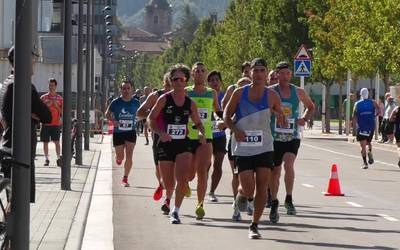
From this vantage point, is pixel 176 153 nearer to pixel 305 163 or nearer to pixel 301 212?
pixel 301 212

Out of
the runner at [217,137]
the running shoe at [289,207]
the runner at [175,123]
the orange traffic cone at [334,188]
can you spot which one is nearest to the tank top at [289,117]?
the running shoe at [289,207]

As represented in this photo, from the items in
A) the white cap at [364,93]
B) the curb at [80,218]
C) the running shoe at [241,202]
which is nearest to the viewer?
the curb at [80,218]

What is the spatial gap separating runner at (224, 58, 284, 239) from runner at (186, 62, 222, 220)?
5.56ft

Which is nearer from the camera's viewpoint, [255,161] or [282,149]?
[255,161]

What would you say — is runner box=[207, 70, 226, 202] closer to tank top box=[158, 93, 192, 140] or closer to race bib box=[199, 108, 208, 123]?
Result: race bib box=[199, 108, 208, 123]

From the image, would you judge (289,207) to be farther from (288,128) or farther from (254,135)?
(254,135)

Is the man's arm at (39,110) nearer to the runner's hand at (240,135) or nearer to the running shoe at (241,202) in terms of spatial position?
the runner's hand at (240,135)

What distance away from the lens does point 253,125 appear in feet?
40.2

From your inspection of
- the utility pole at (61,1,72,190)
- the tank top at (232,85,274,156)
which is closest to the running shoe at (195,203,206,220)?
the tank top at (232,85,274,156)

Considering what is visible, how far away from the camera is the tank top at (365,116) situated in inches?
1042

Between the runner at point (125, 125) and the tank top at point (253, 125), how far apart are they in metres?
7.54

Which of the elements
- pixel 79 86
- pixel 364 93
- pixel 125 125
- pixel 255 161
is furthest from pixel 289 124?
pixel 364 93

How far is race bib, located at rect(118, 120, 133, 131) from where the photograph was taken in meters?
19.8

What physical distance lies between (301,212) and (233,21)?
6925 centimetres
